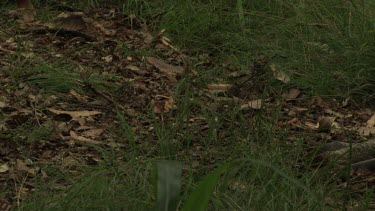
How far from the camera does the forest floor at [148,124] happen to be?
277cm

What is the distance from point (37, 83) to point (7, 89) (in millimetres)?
170

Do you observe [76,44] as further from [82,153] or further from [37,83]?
[82,153]

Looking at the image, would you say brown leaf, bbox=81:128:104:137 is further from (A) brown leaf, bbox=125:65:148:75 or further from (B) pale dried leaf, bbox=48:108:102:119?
(A) brown leaf, bbox=125:65:148:75

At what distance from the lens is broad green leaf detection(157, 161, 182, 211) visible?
213 centimetres

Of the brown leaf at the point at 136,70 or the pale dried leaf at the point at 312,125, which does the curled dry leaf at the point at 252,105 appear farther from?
the brown leaf at the point at 136,70

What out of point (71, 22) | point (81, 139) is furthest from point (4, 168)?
point (71, 22)

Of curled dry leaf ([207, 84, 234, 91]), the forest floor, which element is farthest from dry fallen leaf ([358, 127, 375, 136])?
curled dry leaf ([207, 84, 234, 91])

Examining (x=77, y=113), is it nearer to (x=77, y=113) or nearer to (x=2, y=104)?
(x=77, y=113)

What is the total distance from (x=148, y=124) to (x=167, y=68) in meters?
1.02

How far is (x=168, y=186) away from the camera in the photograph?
2141 mm

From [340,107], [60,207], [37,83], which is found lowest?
[340,107]

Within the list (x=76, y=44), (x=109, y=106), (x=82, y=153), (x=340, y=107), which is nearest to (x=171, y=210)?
(x=82, y=153)

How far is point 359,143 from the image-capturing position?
3680 millimetres

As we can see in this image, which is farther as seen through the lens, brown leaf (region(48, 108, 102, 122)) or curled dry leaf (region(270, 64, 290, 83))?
curled dry leaf (region(270, 64, 290, 83))
